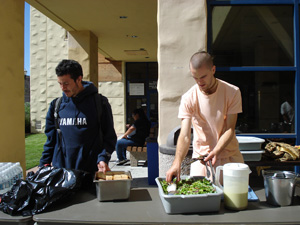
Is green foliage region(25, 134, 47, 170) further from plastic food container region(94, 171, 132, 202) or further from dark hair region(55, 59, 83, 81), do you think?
plastic food container region(94, 171, 132, 202)

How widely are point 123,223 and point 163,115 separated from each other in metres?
2.55

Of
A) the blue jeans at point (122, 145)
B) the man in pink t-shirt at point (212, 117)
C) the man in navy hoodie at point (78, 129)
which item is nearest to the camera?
the man in pink t-shirt at point (212, 117)

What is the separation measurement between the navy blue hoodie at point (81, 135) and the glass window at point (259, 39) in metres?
2.36

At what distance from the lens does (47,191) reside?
188 cm

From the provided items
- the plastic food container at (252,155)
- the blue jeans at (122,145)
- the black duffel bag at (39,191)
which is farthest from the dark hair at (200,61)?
Result: the blue jeans at (122,145)

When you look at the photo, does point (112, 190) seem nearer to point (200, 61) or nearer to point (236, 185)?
point (236, 185)

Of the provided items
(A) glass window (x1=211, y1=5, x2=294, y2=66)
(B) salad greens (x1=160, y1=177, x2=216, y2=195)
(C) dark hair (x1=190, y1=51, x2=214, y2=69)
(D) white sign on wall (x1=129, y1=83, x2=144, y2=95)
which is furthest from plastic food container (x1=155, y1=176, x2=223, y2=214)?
(D) white sign on wall (x1=129, y1=83, x2=144, y2=95)

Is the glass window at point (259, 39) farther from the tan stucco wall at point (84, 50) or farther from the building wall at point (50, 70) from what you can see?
the building wall at point (50, 70)

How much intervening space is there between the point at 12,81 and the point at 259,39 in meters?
4.13

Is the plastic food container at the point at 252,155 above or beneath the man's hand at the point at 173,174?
beneath

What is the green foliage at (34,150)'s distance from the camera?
7.80 meters

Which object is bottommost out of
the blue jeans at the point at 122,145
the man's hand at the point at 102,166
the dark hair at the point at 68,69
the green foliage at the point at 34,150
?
the green foliage at the point at 34,150

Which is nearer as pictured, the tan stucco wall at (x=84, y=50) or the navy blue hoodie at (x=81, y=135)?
the navy blue hoodie at (x=81, y=135)

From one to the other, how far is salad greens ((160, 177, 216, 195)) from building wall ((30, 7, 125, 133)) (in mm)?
11537
